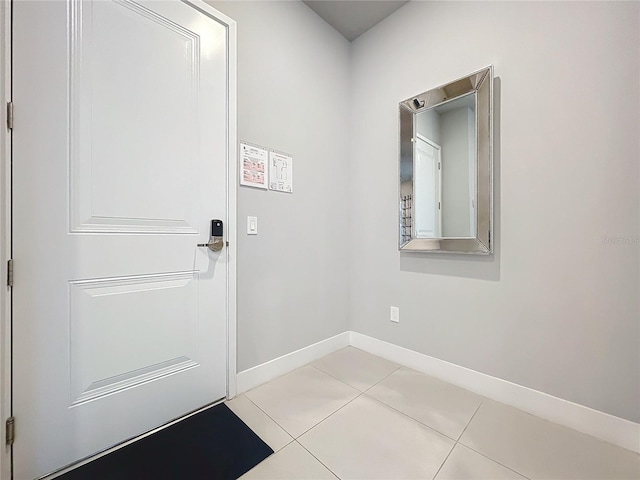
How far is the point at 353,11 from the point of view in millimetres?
2053

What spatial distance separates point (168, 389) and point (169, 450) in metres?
0.28

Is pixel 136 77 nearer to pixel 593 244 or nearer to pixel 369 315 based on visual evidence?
pixel 369 315

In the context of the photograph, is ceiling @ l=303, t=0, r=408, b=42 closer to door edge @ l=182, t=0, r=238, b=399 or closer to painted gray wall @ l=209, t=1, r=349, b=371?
painted gray wall @ l=209, t=1, r=349, b=371

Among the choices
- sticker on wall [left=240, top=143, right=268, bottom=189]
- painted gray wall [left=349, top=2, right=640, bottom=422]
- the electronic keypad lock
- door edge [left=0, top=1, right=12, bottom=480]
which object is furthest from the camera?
sticker on wall [left=240, top=143, right=268, bottom=189]

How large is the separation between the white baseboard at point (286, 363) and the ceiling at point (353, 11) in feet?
8.46

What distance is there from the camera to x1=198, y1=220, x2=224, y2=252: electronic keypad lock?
1.54 meters

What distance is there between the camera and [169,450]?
1.22m

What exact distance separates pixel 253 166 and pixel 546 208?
1701mm

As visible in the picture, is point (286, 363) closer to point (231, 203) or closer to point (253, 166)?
point (231, 203)

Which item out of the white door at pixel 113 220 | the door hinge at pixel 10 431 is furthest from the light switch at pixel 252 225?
the door hinge at pixel 10 431

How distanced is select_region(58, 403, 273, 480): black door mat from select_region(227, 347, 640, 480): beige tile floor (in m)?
0.07

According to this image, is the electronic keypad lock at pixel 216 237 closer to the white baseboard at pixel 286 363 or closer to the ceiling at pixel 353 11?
the white baseboard at pixel 286 363

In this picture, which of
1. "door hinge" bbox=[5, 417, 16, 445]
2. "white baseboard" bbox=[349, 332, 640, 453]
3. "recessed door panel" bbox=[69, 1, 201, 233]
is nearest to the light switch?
"recessed door panel" bbox=[69, 1, 201, 233]

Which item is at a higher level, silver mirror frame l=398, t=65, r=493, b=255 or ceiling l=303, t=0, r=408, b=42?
ceiling l=303, t=0, r=408, b=42
